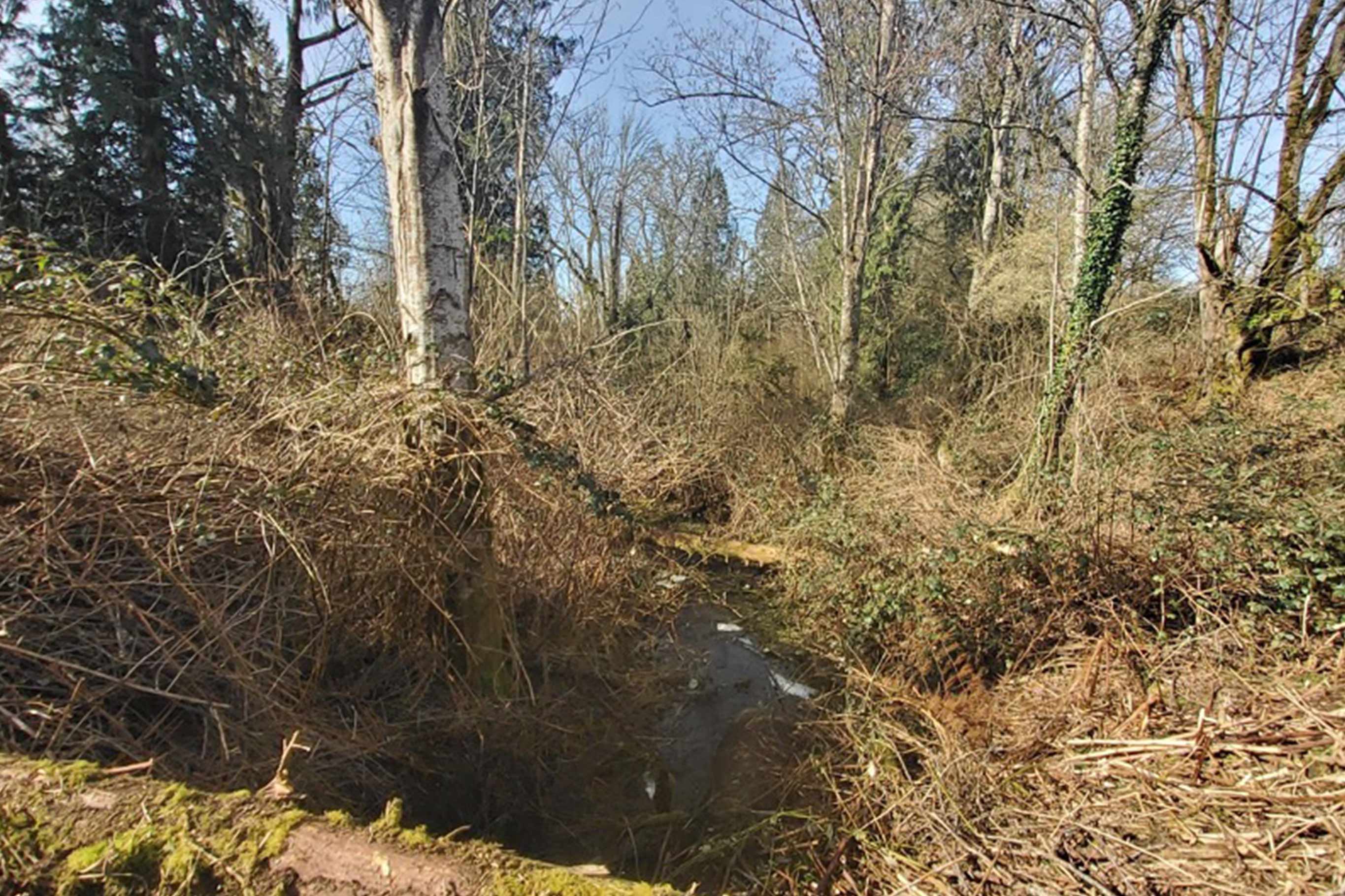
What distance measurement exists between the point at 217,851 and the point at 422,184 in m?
2.59

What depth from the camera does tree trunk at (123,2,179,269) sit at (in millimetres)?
11438

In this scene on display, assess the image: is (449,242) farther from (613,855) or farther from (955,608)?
(955,608)

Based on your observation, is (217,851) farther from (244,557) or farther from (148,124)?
(148,124)

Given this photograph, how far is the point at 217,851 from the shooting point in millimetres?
1575

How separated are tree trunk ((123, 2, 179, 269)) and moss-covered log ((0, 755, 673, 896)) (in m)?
13.1

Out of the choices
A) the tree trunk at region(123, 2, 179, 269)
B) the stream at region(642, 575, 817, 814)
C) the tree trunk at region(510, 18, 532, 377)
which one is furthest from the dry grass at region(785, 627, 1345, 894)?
the tree trunk at region(123, 2, 179, 269)

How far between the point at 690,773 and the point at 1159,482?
379 centimetres

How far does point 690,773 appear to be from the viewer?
155 inches

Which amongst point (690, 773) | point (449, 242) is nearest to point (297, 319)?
point (449, 242)

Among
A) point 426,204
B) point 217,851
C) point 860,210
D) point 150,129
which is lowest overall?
point 217,851

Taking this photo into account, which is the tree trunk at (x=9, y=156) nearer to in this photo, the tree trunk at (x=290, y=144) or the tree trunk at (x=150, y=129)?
the tree trunk at (x=150, y=129)

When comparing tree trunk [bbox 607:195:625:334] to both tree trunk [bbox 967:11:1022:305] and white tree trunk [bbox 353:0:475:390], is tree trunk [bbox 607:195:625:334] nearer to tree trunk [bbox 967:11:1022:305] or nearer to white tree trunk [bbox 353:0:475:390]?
tree trunk [bbox 967:11:1022:305]

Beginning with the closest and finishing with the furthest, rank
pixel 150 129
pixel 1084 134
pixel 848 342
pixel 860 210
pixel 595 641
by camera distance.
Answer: pixel 595 641, pixel 1084 134, pixel 860 210, pixel 848 342, pixel 150 129

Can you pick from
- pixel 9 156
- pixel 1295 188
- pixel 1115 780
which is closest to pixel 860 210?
pixel 1295 188
